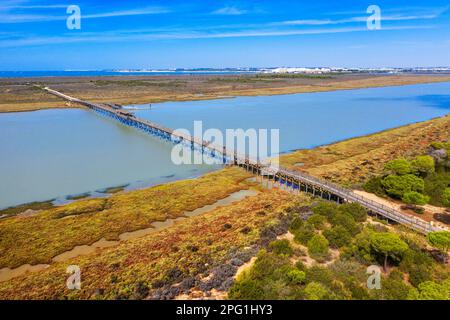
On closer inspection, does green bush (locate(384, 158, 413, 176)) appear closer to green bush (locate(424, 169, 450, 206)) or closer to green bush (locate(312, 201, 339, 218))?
green bush (locate(424, 169, 450, 206))

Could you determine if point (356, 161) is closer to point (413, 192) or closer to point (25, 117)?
point (413, 192)

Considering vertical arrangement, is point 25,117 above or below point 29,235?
above

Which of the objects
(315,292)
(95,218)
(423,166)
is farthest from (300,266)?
(423,166)

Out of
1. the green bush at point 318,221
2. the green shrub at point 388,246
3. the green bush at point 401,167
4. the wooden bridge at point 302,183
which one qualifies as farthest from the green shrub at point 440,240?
the green bush at point 401,167

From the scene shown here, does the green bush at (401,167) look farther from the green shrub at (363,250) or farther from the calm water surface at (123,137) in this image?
the calm water surface at (123,137)

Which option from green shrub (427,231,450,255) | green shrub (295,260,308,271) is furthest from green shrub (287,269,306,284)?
green shrub (427,231,450,255)

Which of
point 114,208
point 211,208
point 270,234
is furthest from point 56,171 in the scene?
point 270,234
